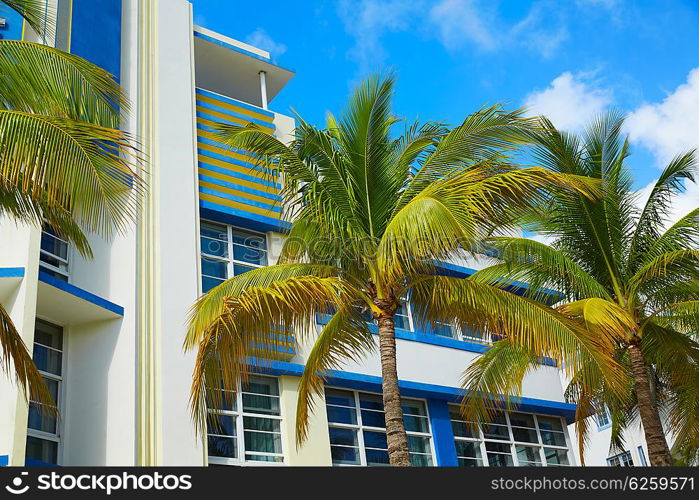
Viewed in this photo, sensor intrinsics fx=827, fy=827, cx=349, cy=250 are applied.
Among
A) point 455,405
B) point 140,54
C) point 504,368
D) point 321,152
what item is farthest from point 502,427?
point 140,54

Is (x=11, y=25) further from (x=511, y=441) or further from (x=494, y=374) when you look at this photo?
(x=511, y=441)

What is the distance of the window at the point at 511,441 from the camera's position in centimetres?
1895

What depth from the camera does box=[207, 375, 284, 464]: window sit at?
49.2 ft

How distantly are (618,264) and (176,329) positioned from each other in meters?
7.97

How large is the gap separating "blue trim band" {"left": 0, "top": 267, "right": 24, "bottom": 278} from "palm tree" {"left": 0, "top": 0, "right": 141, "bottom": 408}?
402 cm

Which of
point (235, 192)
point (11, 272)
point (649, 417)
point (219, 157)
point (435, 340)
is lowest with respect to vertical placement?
point (649, 417)

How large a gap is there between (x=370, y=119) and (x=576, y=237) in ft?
15.2

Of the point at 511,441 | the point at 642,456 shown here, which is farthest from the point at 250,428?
the point at 642,456

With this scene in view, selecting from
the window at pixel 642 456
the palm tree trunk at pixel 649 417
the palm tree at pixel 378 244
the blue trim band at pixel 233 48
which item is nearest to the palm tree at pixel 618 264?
the palm tree trunk at pixel 649 417

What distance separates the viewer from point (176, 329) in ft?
49.6

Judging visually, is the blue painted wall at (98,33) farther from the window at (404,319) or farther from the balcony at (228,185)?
the window at (404,319)

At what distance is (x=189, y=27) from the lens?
19.3 metres
